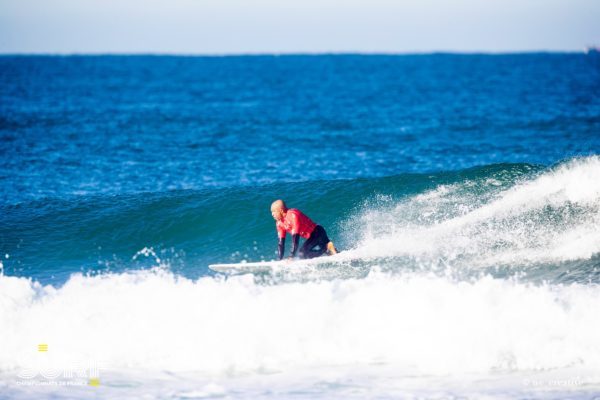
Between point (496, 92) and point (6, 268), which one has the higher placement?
point (496, 92)

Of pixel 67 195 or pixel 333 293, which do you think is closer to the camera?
pixel 333 293

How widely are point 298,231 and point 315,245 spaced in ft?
1.42

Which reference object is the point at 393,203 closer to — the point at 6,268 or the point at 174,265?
the point at 174,265

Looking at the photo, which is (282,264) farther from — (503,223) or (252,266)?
(503,223)

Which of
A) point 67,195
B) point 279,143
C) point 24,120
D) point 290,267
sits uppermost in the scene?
point 24,120

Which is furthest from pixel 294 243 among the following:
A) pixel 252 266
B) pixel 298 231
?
pixel 252 266

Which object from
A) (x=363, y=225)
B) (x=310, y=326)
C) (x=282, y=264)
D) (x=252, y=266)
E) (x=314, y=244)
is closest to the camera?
(x=310, y=326)

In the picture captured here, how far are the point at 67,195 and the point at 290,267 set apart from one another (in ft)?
29.7

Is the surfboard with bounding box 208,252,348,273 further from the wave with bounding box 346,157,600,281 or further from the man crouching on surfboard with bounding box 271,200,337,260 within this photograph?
the wave with bounding box 346,157,600,281

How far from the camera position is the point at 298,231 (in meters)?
11.2

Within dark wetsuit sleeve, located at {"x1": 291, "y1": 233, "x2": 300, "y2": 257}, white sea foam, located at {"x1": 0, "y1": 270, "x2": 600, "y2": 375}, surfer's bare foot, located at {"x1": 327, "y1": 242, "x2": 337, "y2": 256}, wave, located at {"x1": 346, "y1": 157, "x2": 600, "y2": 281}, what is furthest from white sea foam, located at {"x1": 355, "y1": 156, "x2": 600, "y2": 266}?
white sea foam, located at {"x1": 0, "y1": 270, "x2": 600, "y2": 375}

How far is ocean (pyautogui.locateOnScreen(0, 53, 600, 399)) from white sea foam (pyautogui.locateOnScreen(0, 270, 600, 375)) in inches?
1.1

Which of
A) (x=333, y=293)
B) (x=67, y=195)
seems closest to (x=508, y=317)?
(x=333, y=293)

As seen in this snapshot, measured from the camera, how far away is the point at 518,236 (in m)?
12.3
